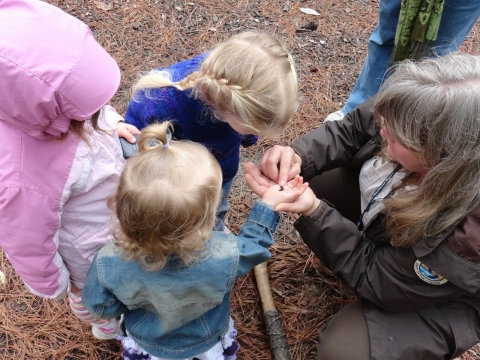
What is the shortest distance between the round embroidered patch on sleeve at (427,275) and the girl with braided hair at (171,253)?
584 mm

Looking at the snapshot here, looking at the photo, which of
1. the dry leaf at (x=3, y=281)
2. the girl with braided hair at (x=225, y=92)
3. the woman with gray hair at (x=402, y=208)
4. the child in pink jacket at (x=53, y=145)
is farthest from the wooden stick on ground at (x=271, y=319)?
the dry leaf at (x=3, y=281)

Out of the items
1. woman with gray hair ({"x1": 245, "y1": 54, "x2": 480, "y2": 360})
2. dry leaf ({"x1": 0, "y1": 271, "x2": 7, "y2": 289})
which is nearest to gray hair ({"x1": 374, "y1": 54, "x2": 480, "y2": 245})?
woman with gray hair ({"x1": 245, "y1": 54, "x2": 480, "y2": 360})

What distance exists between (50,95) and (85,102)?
109 mm

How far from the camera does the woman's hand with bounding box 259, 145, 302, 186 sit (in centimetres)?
194

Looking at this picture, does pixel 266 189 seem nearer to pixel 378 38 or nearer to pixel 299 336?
pixel 299 336

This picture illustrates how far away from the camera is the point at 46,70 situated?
3.80ft

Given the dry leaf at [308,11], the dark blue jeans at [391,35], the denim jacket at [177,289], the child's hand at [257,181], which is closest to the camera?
the denim jacket at [177,289]

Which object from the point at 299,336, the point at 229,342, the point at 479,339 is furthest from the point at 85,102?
the point at 479,339

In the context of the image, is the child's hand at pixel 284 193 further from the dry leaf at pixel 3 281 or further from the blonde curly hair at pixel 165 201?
the dry leaf at pixel 3 281

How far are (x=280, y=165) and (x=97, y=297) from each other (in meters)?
0.96

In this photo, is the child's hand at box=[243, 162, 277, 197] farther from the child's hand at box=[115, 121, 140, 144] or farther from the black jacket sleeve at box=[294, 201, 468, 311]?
the child's hand at box=[115, 121, 140, 144]

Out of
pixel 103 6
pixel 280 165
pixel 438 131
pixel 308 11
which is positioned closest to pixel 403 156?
pixel 438 131

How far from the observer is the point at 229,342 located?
1.86m

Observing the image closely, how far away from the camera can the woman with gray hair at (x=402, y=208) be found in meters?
1.47
